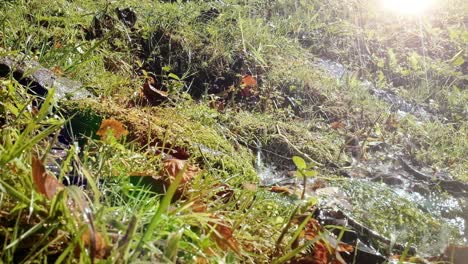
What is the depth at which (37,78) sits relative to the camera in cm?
199

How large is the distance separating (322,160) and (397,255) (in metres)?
1.05

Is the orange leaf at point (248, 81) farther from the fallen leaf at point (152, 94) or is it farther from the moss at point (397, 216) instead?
the moss at point (397, 216)

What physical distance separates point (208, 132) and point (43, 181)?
1.54 meters

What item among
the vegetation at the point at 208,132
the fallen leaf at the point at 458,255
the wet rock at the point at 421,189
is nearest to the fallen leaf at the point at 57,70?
the vegetation at the point at 208,132

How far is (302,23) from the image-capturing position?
5.16 metres

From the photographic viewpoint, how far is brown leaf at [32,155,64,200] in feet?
3.27

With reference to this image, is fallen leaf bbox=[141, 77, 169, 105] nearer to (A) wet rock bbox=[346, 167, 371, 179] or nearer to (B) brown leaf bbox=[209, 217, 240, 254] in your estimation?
(A) wet rock bbox=[346, 167, 371, 179]

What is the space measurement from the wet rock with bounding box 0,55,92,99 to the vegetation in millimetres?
22

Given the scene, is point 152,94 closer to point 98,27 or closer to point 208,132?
point 208,132

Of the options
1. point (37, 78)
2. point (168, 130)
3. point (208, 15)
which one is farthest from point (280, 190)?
point (208, 15)

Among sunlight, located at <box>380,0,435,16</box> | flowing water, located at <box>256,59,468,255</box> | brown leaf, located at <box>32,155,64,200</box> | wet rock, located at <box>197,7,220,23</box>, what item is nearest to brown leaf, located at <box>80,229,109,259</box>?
brown leaf, located at <box>32,155,64,200</box>

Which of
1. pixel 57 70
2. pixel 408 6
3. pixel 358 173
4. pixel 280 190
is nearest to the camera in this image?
pixel 280 190

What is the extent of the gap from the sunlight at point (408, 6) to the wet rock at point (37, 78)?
233 inches

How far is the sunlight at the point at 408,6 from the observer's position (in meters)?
7.06
